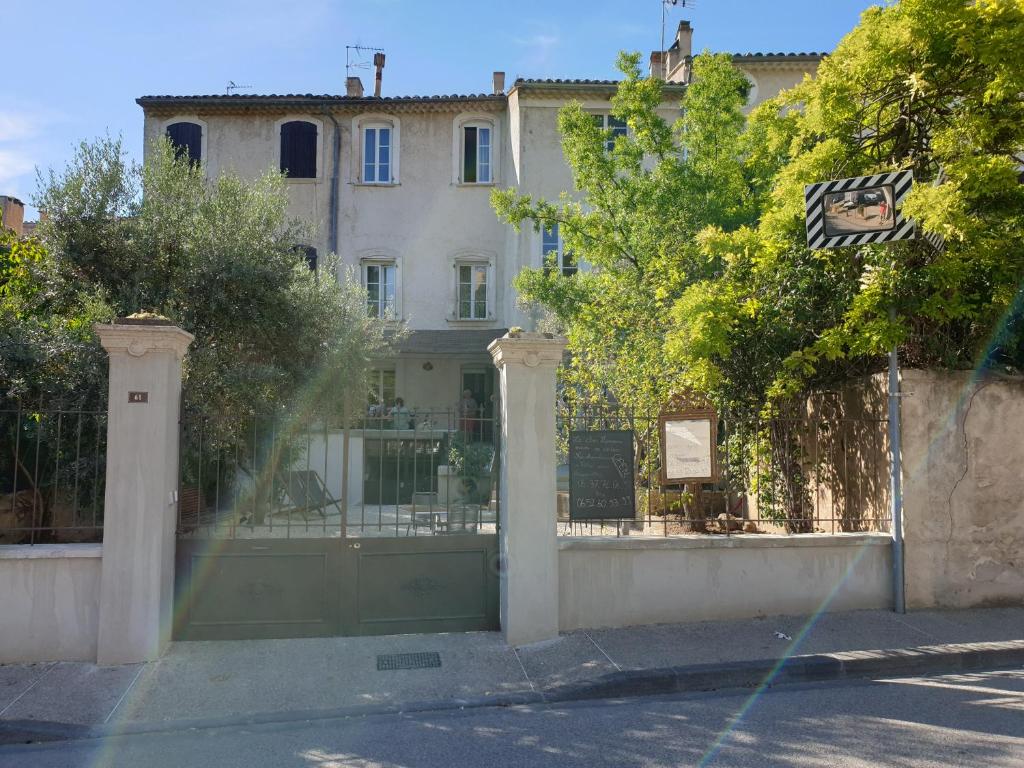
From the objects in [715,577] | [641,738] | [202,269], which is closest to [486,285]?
[202,269]

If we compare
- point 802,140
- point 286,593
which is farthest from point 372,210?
point 286,593

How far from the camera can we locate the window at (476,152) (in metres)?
19.8

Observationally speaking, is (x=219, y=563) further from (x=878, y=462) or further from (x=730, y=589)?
(x=878, y=462)

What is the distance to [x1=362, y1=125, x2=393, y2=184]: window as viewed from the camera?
19922 millimetres

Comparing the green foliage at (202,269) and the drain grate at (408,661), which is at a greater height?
the green foliage at (202,269)

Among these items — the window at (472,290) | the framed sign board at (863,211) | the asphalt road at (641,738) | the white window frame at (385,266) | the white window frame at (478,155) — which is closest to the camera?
the asphalt road at (641,738)

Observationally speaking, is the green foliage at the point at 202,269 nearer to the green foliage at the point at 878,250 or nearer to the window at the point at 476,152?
the green foliage at the point at 878,250

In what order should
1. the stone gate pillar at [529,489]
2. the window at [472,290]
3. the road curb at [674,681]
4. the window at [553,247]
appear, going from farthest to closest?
the window at [472,290] → the window at [553,247] → the stone gate pillar at [529,489] → the road curb at [674,681]

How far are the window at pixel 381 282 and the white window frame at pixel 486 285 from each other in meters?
1.48

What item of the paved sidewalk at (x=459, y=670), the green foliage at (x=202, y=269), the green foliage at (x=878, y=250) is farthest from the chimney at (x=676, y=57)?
the paved sidewalk at (x=459, y=670)

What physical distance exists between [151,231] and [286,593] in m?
5.05

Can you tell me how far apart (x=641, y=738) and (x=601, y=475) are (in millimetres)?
2686

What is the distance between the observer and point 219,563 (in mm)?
6629

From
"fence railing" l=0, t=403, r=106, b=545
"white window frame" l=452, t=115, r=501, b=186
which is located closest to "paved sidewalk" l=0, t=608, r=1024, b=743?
"fence railing" l=0, t=403, r=106, b=545
